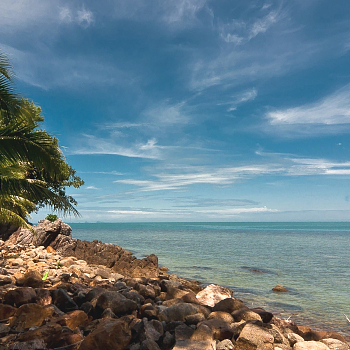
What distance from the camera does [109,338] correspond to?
5477 millimetres

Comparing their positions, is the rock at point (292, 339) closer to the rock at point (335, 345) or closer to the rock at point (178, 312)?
the rock at point (335, 345)

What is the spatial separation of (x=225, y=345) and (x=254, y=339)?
576mm

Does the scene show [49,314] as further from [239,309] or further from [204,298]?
[204,298]

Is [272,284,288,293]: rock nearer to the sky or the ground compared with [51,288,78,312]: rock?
nearer to the ground

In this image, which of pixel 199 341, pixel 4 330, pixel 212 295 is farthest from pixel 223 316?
pixel 4 330

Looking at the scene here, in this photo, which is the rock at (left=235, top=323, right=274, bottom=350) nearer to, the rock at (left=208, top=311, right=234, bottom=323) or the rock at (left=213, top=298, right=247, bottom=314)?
the rock at (left=208, top=311, right=234, bottom=323)

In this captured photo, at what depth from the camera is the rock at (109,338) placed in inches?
211

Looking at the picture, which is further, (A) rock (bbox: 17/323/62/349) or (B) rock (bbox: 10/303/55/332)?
(B) rock (bbox: 10/303/55/332)

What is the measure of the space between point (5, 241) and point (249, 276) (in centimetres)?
1887

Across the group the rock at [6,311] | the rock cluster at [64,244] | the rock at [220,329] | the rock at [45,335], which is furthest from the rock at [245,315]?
the rock cluster at [64,244]

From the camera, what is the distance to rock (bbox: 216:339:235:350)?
6091 mm

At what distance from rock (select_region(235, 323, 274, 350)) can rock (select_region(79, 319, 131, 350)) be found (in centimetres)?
218

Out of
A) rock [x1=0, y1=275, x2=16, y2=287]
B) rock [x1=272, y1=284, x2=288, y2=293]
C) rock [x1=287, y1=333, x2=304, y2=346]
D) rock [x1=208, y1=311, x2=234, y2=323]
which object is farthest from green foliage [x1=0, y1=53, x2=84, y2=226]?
rock [x1=272, y1=284, x2=288, y2=293]

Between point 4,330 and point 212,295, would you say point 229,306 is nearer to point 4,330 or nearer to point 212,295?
point 212,295
